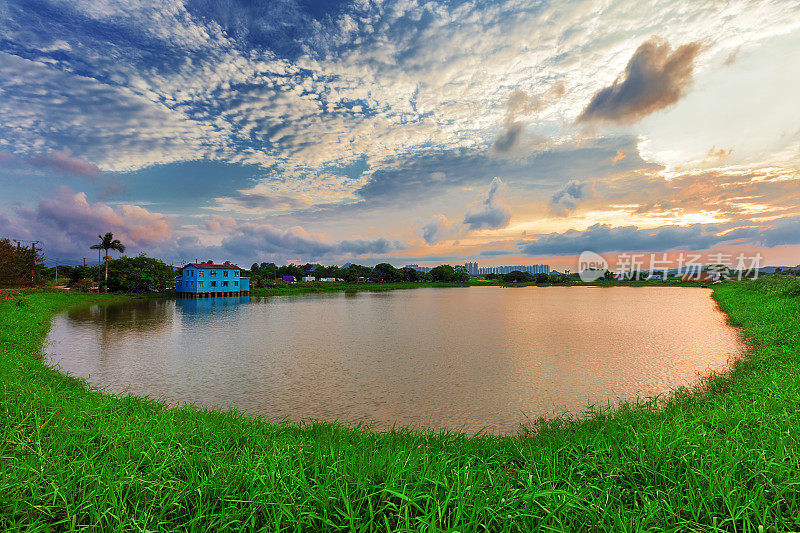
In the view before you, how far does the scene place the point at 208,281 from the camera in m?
50.6

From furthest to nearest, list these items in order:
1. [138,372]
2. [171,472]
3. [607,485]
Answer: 1. [138,372]
2. [171,472]
3. [607,485]

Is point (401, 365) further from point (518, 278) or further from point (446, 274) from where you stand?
point (446, 274)

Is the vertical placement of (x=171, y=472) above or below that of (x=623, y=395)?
above

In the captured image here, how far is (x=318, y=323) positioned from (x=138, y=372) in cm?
1197

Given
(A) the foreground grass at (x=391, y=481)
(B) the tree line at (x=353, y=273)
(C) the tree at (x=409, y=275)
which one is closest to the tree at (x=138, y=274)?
(B) the tree line at (x=353, y=273)

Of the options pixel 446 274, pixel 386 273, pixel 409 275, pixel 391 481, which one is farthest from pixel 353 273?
pixel 391 481

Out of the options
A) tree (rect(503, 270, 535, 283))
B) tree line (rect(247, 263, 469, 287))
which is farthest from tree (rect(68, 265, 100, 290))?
tree (rect(503, 270, 535, 283))

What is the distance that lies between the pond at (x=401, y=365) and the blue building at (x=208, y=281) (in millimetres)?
29781

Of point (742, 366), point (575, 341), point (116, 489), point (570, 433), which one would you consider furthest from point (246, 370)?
point (742, 366)

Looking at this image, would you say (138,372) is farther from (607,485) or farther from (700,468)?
(700,468)

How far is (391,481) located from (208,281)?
5555 cm

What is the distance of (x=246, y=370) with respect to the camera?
432 inches

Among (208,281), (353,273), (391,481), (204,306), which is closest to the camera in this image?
(391,481)

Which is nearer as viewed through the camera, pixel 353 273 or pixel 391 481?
pixel 391 481
